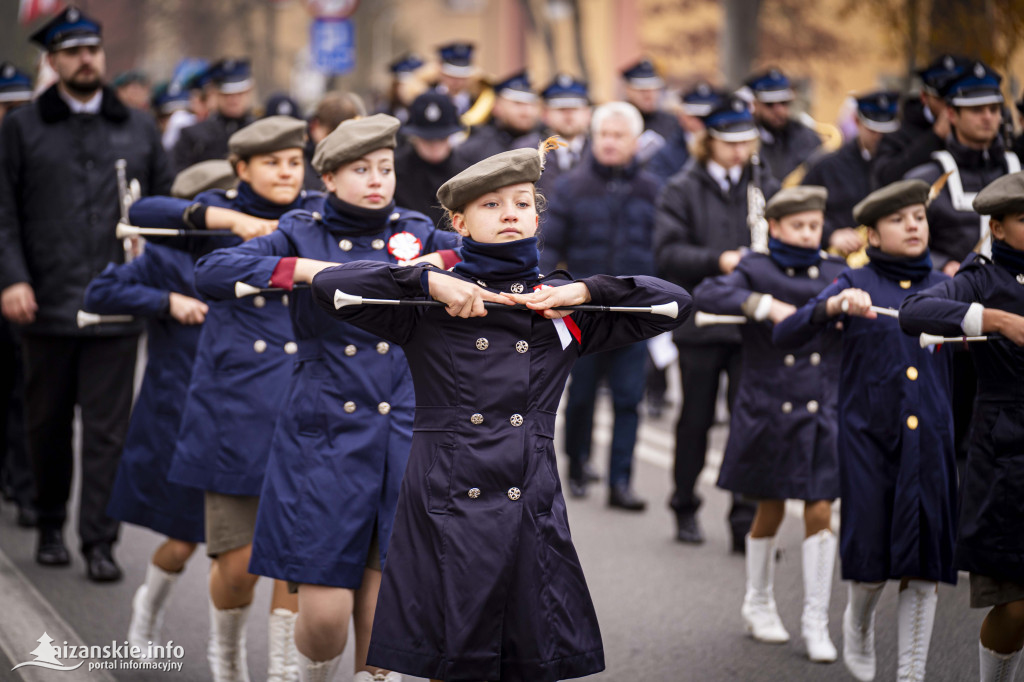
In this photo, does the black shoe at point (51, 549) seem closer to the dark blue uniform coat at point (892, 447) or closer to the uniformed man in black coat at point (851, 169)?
the dark blue uniform coat at point (892, 447)

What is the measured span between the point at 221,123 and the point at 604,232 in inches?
154

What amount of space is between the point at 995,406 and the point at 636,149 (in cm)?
502

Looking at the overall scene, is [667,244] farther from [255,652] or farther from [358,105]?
[255,652]

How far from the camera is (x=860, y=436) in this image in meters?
5.92

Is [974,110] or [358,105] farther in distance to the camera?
[358,105]

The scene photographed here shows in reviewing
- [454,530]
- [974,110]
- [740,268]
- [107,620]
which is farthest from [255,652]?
[974,110]

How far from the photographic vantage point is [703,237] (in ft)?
28.8

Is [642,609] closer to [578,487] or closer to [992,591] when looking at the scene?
[992,591]

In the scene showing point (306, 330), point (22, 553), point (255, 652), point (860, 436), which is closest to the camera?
point (306, 330)

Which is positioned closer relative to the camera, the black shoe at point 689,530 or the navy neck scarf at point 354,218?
the navy neck scarf at point 354,218

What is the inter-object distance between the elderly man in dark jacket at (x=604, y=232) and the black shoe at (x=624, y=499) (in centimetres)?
38

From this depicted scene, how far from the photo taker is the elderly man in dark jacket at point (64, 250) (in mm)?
7934

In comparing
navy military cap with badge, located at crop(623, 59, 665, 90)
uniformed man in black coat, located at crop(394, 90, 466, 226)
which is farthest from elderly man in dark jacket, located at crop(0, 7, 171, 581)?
navy military cap with badge, located at crop(623, 59, 665, 90)

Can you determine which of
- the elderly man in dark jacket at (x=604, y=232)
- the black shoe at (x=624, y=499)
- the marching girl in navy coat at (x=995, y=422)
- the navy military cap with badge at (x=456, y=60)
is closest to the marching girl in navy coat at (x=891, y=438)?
the marching girl in navy coat at (x=995, y=422)
